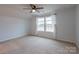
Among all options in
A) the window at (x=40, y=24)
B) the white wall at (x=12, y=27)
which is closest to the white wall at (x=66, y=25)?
the window at (x=40, y=24)

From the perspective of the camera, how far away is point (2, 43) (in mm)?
1264

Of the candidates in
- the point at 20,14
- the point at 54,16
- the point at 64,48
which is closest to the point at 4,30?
the point at 20,14

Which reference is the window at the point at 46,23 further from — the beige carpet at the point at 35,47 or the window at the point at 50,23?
the beige carpet at the point at 35,47

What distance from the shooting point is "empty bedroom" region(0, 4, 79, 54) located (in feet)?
4.11

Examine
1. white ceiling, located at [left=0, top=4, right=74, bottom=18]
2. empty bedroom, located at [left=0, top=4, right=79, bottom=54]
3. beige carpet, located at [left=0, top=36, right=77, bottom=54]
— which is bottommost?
beige carpet, located at [left=0, top=36, right=77, bottom=54]

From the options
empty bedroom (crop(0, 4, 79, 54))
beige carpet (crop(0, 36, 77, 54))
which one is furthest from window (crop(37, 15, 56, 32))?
beige carpet (crop(0, 36, 77, 54))

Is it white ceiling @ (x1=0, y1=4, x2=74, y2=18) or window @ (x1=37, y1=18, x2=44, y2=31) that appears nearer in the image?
white ceiling @ (x1=0, y1=4, x2=74, y2=18)

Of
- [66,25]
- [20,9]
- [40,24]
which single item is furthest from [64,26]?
[20,9]

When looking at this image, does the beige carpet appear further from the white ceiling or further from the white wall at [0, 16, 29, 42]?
the white ceiling

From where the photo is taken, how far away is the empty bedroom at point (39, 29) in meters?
1.25

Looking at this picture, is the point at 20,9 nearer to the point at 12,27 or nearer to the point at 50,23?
the point at 12,27

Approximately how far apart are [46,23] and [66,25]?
302 mm

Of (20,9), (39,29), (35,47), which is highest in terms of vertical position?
(20,9)

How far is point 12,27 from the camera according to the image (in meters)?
1.35
